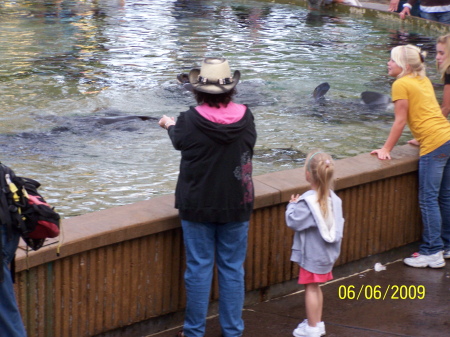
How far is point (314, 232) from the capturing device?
178 inches

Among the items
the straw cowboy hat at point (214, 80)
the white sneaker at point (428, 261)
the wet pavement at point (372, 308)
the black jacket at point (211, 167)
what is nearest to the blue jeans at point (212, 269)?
the black jacket at point (211, 167)

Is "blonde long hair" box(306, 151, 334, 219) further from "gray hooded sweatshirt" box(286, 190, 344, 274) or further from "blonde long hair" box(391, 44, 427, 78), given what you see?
"blonde long hair" box(391, 44, 427, 78)

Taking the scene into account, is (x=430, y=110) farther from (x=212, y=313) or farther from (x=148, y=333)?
(x=148, y=333)

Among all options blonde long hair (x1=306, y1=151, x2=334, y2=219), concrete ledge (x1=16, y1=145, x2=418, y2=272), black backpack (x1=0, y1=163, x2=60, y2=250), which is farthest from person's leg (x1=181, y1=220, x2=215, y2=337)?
black backpack (x1=0, y1=163, x2=60, y2=250)

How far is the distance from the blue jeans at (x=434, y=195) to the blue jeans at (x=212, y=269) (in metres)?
1.91

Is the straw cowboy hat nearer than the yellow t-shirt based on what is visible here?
Yes

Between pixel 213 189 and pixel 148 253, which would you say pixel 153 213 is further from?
pixel 213 189

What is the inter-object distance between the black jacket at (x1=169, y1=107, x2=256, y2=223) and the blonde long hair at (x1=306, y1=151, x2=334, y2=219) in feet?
1.36

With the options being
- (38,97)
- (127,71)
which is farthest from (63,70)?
(38,97)

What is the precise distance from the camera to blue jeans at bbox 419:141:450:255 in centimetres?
569

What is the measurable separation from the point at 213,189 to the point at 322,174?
2.15ft

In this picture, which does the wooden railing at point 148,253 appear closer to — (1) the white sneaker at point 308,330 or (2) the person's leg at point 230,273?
(2) the person's leg at point 230,273

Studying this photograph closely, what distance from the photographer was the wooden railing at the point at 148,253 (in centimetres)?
416

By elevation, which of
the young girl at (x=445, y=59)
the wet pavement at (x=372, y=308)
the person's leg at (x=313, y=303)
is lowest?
the wet pavement at (x=372, y=308)
